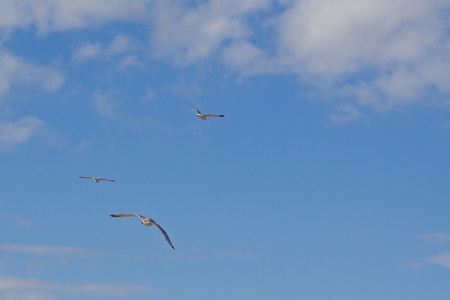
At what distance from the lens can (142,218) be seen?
4400 inches

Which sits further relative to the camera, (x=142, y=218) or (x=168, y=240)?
(x=142, y=218)

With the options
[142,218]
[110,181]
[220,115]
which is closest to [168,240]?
[142,218]

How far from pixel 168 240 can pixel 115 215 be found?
15.8 metres

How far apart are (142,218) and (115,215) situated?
3.98 m

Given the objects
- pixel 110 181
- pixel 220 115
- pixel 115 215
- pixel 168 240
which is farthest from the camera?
pixel 110 181

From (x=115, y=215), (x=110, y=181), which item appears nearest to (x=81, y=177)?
(x=110, y=181)

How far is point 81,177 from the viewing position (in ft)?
527

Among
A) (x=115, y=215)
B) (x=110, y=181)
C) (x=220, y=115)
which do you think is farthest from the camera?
(x=110, y=181)

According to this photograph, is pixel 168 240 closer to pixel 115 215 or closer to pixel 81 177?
pixel 115 215

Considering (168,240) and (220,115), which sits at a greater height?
(220,115)

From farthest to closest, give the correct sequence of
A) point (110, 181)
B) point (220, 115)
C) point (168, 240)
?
1. point (110, 181)
2. point (220, 115)
3. point (168, 240)

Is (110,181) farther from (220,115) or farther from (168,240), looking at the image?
(168,240)

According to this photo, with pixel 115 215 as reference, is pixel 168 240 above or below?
below

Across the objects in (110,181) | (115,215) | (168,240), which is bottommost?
(168,240)
